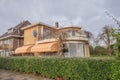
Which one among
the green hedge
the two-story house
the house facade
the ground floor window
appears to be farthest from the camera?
the two-story house

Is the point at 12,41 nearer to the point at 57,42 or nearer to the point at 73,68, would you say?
the point at 57,42

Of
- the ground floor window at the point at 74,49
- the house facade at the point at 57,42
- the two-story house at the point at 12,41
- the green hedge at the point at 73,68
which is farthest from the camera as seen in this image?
the two-story house at the point at 12,41

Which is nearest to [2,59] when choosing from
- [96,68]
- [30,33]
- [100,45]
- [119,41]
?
[30,33]

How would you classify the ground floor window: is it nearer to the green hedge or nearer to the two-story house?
the green hedge

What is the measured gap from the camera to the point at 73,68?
1570 cm

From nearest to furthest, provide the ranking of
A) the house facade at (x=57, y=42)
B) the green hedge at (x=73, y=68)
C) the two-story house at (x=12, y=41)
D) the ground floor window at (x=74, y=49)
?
the green hedge at (x=73, y=68) → the house facade at (x=57, y=42) → the ground floor window at (x=74, y=49) → the two-story house at (x=12, y=41)

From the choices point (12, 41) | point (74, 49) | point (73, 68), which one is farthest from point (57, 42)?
point (12, 41)

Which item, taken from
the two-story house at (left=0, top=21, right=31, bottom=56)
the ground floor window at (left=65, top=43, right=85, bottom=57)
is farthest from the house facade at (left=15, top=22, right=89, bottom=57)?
the two-story house at (left=0, top=21, right=31, bottom=56)

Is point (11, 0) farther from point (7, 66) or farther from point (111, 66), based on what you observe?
point (111, 66)

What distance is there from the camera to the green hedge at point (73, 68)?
40.7 feet

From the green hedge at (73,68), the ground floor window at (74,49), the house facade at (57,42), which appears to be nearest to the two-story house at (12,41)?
the house facade at (57,42)

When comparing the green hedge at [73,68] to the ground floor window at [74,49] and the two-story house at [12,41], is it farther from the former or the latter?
the two-story house at [12,41]

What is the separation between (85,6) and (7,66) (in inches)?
715

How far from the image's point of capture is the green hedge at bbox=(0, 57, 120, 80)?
489 inches
